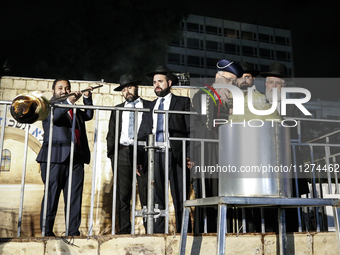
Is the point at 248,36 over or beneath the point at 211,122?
over

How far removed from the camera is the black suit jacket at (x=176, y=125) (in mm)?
3980

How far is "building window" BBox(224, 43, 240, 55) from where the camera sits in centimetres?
4719

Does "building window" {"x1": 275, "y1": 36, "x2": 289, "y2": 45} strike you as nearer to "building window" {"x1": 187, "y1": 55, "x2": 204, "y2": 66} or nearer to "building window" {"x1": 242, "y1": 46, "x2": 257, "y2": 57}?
"building window" {"x1": 242, "y1": 46, "x2": 257, "y2": 57}

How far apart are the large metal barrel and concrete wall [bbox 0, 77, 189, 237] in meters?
4.19

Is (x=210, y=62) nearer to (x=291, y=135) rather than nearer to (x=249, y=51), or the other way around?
(x=249, y=51)

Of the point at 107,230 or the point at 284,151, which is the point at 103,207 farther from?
the point at 284,151

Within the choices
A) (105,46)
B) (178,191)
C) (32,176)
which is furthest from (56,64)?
(178,191)

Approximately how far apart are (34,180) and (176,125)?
10.1 feet

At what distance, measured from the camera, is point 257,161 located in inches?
75.9

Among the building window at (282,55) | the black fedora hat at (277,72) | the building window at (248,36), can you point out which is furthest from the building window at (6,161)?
the building window at (282,55)

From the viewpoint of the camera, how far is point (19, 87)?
6.49 metres

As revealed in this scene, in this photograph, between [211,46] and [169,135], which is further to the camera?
[211,46]

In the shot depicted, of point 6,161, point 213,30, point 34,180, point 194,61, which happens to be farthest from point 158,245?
point 213,30

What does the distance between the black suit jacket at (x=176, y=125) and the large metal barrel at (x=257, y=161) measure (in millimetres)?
1957
